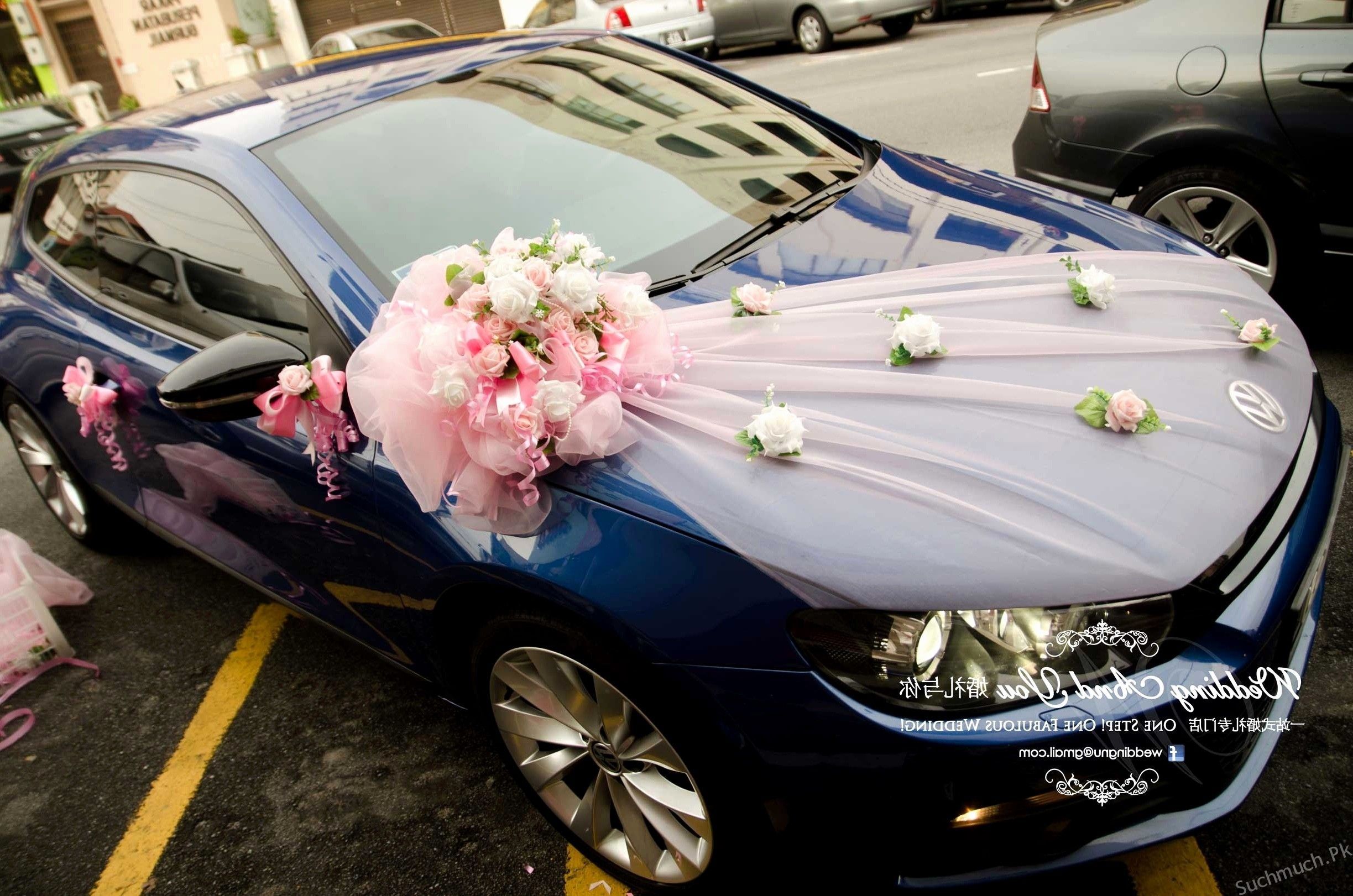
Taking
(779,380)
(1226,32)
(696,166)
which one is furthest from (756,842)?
(1226,32)

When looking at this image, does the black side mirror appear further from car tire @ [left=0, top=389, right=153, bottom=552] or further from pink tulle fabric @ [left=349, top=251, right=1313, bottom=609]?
car tire @ [left=0, top=389, right=153, bottom=552]

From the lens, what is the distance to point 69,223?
3242 mm

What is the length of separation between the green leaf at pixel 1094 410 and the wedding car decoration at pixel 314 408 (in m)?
1.50

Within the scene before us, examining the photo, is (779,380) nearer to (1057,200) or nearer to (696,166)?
(696,166)

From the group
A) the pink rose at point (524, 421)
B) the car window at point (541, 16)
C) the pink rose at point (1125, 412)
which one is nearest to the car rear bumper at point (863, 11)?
the car window at point (541, 16)

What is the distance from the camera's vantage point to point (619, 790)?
1976 mm

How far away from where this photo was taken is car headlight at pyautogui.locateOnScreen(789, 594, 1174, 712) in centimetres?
150

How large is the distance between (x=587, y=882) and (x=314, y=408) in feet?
4.00

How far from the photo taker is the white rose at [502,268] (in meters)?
1.75

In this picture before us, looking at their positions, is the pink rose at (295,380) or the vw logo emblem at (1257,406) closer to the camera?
the vw logo emblem at (1257,406)

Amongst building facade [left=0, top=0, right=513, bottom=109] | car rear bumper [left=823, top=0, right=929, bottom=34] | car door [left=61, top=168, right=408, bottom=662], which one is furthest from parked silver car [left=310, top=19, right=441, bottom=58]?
car door [left=61, top=168, right=408, bottom=662]

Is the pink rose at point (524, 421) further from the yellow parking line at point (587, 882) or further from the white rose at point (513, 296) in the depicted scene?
the yellow parking line at point (587, 882)

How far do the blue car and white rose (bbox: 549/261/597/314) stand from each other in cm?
32

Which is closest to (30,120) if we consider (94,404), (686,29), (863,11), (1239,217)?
(686,29)
